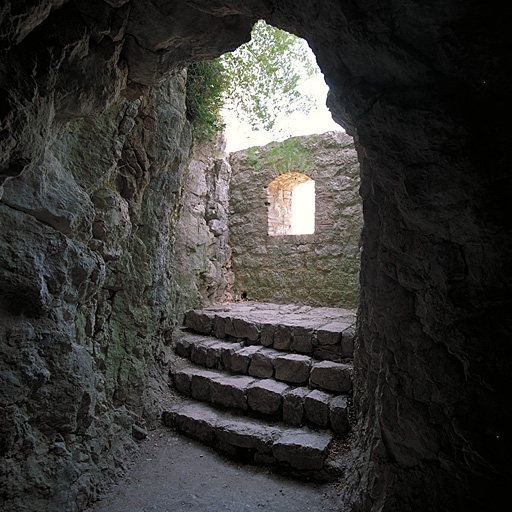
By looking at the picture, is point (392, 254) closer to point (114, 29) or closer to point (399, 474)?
point (399, 474)

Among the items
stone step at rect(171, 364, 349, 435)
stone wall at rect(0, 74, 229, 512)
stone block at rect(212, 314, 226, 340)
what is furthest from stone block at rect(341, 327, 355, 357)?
stone wall at rect(0, 74, 229, 512)

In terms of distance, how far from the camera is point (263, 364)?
3.52m

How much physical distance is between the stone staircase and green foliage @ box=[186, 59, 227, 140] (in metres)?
2.32

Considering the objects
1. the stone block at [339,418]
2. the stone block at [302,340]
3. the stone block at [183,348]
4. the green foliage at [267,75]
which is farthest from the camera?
the stone block at [183,348]

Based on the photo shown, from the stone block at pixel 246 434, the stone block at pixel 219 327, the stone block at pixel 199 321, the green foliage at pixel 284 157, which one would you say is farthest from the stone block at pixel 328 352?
the green foliage at pixel 284 157

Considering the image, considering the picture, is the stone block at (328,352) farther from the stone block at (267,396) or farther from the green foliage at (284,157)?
the green foliage at (284,157)

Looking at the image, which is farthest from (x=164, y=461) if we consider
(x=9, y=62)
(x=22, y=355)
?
(x=9, y=62)

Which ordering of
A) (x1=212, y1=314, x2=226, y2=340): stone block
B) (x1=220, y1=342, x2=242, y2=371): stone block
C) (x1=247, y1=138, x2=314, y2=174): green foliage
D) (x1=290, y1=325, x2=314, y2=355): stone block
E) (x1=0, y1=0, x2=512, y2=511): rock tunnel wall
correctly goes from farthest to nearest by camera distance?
(x1=247, y1=138, x2=314, y2=174): green foliage
(x1=212, y1=314, x2=226, y2=340): stone block
(x1=220, y1=342, x2=242, y2=371): stone block
(x1=290, y1=325, x2=314, y2=355): stone block
(x1=0, y1=0, x2=512, y2=511): rock tunnel wall

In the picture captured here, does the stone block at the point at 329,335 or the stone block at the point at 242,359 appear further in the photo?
the stone block at the point at 242,359

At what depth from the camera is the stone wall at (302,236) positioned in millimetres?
5000

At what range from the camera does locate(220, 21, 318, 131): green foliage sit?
3636 millimetres

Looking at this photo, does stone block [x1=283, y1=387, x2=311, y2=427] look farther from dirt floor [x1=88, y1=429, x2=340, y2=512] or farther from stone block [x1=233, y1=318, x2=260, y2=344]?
stone block [x1=233, y1=318, x2=260, y2=344]

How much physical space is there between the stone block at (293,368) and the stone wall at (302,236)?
5.90 feet

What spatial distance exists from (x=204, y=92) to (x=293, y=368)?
10.1 ft
